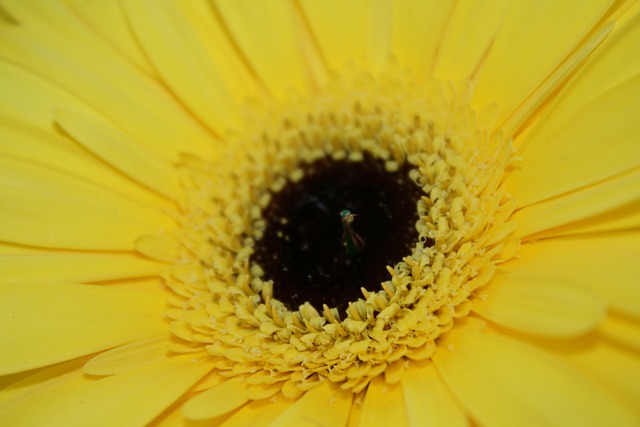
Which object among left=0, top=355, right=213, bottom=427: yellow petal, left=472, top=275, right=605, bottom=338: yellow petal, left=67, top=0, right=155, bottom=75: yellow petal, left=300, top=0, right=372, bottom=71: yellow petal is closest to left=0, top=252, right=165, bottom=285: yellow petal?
left=0, top=355, right=213, bottom=427: yellow petal

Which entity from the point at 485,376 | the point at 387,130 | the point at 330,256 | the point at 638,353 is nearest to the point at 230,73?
the point at 387,130

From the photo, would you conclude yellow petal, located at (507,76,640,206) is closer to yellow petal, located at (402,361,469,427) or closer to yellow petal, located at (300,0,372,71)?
yellow petal, located at (402,361,469,427)

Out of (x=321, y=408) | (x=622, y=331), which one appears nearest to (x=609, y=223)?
(x=622, y=331)

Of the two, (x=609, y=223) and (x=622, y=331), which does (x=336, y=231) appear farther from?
(x=622, y=331)

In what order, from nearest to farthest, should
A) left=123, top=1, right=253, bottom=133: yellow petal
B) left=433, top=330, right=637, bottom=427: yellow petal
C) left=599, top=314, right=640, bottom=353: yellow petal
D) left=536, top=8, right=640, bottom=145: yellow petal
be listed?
1. left=433, top=330, right=637, bottom=427: yellow petal
2. left=599, top=314, right=640, bottom=353: yellow petal
3. left=536, top=8, right=640, bottom=145: yellow petal
4. left=123, top=1, right=253, bottom=133: yellow petal

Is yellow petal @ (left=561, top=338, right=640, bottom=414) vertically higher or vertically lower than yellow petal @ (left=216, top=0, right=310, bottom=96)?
lower
